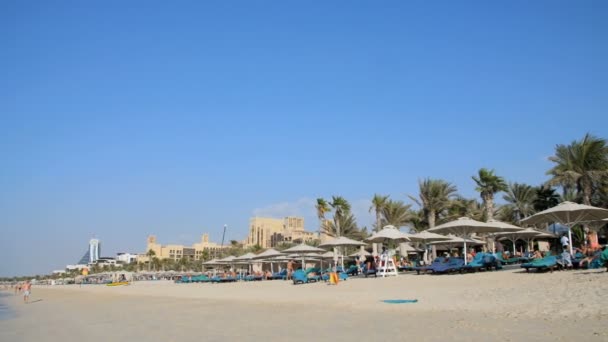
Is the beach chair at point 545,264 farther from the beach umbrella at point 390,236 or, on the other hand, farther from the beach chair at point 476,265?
the beach umbrella at point 390,236

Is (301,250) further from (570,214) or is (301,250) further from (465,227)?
(570,214)

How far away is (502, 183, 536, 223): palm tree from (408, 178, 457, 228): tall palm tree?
305 inches

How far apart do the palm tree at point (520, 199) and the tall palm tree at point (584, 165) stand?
31.2ft

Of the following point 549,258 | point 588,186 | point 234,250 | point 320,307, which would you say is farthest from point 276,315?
point 234,250

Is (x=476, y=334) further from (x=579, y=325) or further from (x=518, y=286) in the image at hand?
(x=518, y=286)

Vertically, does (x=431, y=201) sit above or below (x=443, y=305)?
above

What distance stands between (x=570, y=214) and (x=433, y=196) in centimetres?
1886

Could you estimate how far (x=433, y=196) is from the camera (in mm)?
37469

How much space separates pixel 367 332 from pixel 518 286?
6.71 metres

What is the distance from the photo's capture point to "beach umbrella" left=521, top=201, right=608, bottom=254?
58.9 feet

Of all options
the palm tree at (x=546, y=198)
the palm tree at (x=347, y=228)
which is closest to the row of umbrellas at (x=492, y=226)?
the palm tree at (x=546, y=198)

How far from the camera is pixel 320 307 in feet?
40.7

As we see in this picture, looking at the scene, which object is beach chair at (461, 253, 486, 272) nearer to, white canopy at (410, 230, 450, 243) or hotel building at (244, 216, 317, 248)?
white canopy at (410, 230, 450, 243)

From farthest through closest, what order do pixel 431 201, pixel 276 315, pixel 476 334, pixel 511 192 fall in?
pixel 511 192 < pixel 431 201 < pixel 276 315 < pixel 476 334
